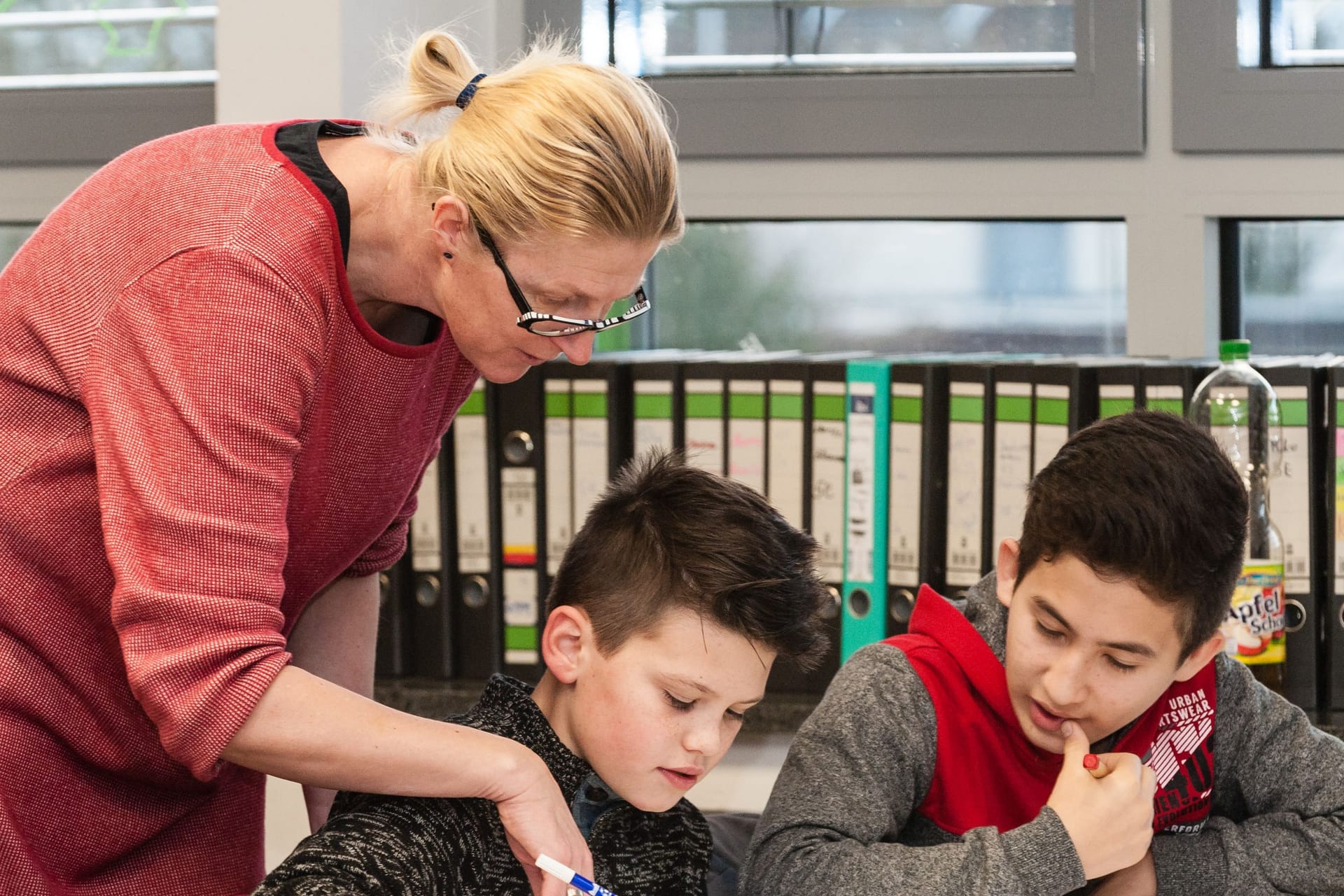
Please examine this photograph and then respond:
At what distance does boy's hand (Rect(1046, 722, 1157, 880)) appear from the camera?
3.55ft

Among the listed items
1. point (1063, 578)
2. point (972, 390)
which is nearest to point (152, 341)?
point (1063, 578)

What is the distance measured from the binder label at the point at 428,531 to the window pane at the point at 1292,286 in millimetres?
1246

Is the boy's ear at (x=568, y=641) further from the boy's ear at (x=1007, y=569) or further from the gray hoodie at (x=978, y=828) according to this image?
the boy's ear at (x=1007, y=569)

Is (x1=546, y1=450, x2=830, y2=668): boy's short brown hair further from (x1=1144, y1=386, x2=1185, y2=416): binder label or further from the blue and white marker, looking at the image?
(x1=1144, y1=386, x2=1185, y2=416): binder label

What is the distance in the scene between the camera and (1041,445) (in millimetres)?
1749

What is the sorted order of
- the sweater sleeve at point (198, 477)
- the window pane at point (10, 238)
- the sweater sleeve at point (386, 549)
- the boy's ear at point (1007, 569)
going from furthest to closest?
1. the window pane at point (10, 238)
2. the sweater sleeve at point (386, 549)
3. the boy's ear at point (1007, 569)
4. the sweater sleeve at point (198, 477)

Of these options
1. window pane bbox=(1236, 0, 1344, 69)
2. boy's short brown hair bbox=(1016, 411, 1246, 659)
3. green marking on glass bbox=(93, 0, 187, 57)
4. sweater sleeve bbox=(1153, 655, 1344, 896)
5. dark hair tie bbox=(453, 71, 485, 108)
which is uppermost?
green marking on glass bbox=(93, 0, 187, 57)

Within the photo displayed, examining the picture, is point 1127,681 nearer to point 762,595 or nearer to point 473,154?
point 762,595

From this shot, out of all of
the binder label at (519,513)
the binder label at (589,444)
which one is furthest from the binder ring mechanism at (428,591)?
the binder label at (589,444)

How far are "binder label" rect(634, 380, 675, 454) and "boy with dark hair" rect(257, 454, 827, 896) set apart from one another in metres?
0.68

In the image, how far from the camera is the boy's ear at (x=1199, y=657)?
1192 mm

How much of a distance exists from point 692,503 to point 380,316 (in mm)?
292

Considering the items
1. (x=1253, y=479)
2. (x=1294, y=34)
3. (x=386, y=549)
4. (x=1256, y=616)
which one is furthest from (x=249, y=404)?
(x=1294, y=34)

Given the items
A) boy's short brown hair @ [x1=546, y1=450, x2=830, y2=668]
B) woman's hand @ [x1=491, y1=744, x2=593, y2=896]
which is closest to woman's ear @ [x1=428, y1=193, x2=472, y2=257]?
boy's short brown hair @ [x1=546, y1=450, x2=830, y2=668]
